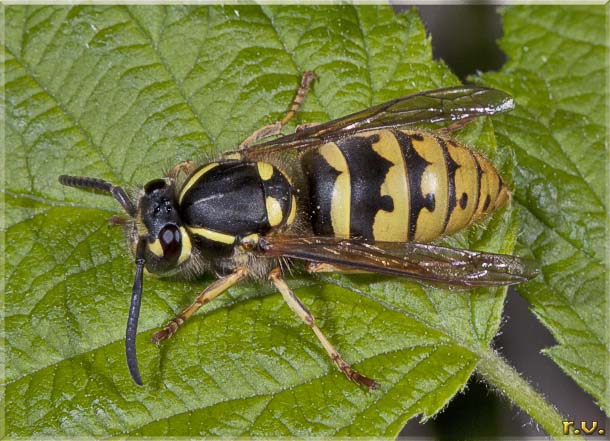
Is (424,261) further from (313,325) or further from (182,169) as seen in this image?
(182,169)

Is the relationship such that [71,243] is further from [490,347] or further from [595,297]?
[595,297]

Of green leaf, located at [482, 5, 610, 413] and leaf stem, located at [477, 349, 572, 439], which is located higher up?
green leaf, located at [482, 5, 610, 413]

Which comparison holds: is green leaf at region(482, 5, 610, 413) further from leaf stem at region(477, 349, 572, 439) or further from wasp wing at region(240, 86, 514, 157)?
wasp wing at region(240, 86, 514, 157)

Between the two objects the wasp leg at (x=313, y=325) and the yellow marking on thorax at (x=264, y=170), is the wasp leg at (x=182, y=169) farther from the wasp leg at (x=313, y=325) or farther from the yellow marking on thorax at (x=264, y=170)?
the wasp leg at (x=313, y=325)

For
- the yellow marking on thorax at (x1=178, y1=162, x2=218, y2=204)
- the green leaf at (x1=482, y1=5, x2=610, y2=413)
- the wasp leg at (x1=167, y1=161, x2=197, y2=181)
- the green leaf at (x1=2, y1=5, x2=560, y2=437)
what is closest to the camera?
the green leaf at (x1=2, y1=5, x2=560, y2=437)

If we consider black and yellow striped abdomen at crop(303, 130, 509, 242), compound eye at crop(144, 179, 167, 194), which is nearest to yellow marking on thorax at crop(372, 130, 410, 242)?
black and yellow striped abdomen at crop(303, 130, 509, 242)

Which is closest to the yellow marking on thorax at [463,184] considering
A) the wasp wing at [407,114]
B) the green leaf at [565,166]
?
the wasp wing at [407,114]

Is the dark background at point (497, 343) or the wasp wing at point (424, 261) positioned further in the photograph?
the dark background at point (497, 343)

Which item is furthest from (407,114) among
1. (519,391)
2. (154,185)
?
(519,391)
